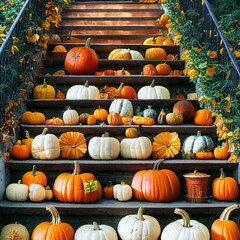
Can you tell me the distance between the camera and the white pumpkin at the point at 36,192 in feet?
11.3

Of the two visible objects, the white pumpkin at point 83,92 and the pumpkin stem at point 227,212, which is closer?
the pumpkin stem at point 227,212

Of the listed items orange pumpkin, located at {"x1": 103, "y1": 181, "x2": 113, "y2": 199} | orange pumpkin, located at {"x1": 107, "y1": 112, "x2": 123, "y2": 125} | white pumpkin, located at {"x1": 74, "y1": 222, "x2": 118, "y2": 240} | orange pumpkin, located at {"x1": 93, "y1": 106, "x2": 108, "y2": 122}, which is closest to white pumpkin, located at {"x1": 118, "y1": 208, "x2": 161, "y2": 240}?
white pumpkin, located at {"x1": 74, "y1": 222, "x2": 118, "y2": 240}

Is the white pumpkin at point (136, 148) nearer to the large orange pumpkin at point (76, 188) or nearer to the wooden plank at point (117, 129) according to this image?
the wooden plank at point (117, 129)

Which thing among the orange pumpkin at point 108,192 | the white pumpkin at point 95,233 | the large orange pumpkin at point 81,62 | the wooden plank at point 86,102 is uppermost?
the large orange pumpkin at point 81,62

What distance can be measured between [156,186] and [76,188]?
679mm

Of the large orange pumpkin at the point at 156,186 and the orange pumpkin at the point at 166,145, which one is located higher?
the orange pumpkin at the point at 166,145

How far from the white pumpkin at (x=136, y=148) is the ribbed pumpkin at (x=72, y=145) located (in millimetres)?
389

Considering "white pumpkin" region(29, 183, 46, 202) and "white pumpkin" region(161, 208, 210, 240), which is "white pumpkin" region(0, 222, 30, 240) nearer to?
"white pumpkin" region(29, 183, 46, 202)

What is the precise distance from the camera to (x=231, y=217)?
3.46m

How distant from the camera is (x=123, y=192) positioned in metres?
3.52

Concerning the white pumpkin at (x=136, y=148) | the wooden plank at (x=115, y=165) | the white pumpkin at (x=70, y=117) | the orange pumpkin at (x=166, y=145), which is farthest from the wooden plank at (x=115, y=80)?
the wooden plank at (x=115, y=165)

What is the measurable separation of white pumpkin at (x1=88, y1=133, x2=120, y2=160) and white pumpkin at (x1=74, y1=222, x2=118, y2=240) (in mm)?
839

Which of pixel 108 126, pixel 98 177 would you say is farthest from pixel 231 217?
pixel 108 126

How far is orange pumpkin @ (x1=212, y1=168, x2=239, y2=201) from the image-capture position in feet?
11.5
